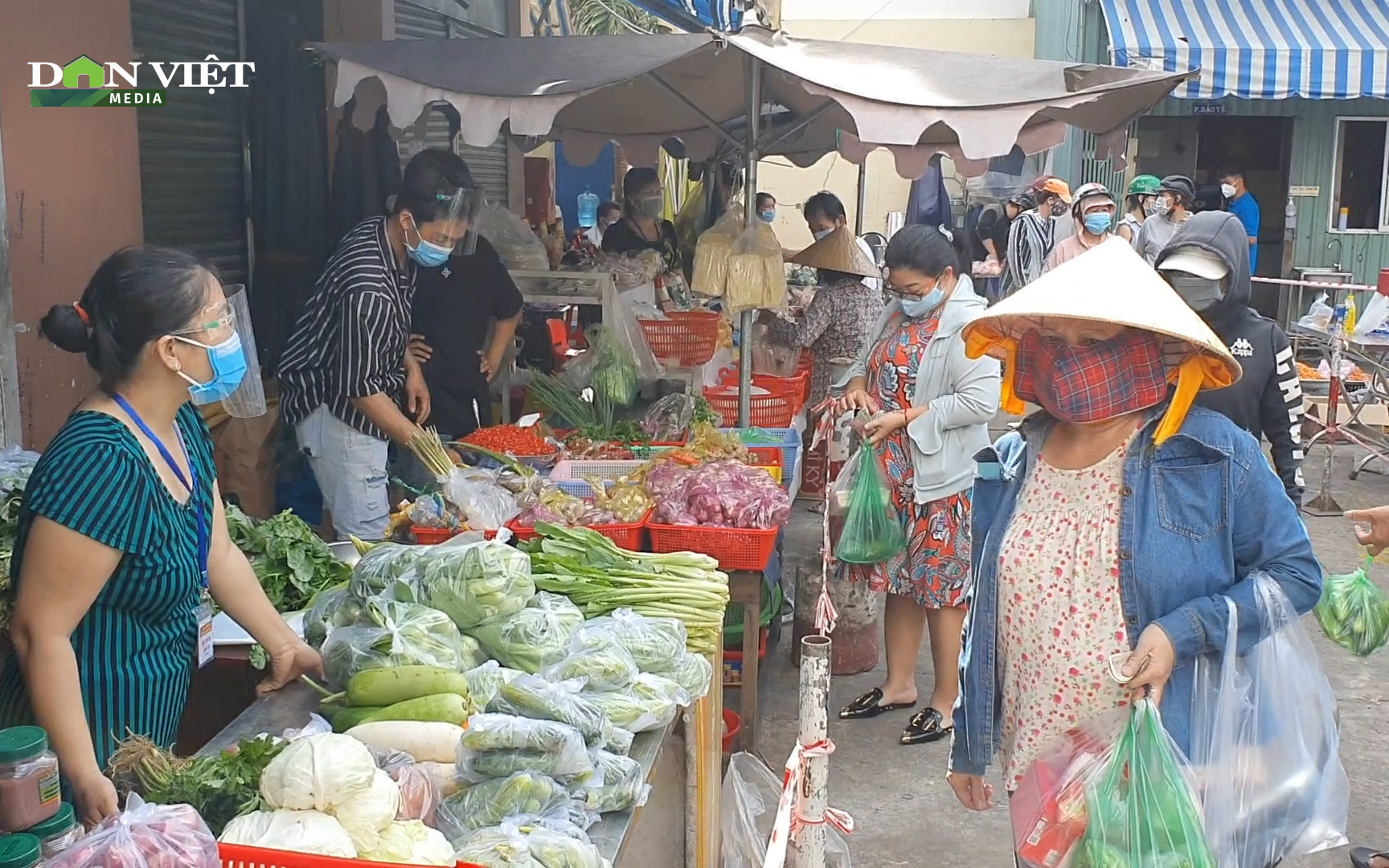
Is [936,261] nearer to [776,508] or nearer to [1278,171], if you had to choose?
[776,508]

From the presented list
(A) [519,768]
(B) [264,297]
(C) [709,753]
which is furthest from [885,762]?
(B) [264,297]

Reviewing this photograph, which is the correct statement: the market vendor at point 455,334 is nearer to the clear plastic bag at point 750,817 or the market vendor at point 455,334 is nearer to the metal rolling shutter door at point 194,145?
the metal rolling shutter door at point 194,145

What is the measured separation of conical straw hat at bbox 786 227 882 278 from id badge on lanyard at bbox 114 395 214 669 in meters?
5.74

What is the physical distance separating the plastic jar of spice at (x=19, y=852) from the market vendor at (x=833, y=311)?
6.87 meters

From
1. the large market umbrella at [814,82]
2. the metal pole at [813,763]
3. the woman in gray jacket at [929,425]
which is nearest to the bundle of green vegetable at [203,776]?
the metal pole at [813,763]

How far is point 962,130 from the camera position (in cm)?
476

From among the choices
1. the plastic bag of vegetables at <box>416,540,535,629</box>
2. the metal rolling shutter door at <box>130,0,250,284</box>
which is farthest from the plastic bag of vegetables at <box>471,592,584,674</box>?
the metal rolling shutter door at <box>130,0,250,284</box>

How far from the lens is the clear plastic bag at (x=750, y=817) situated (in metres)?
3.79

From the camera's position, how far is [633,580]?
3.57 metres

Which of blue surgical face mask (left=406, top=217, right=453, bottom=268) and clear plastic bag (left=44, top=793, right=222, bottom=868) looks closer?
clear plastic bag (left=44, top=793, right=222, bottom=868)

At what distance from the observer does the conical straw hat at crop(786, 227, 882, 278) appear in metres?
8.24

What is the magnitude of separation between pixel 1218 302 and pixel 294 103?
16.3ft

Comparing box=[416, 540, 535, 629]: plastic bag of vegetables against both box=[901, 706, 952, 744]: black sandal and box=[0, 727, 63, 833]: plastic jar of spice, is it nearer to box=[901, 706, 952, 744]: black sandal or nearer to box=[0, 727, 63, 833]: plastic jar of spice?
box=[0, 727, 63, 833]: plastic jar of spice

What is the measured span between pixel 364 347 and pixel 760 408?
2.74 meters
